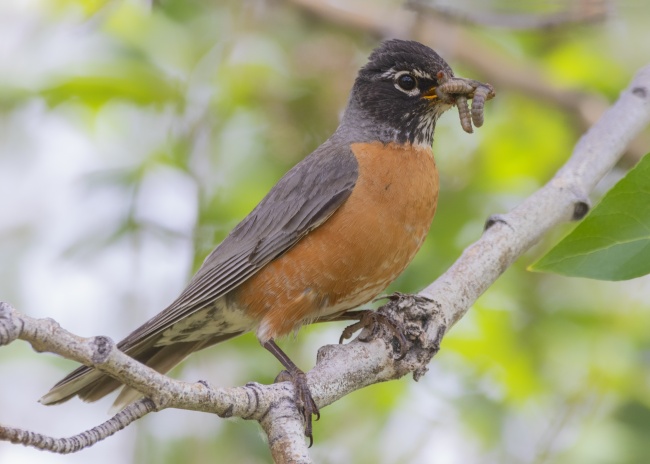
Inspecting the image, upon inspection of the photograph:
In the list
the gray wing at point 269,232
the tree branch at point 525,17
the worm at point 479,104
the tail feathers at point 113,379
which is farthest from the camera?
the tree branch at point 525,17

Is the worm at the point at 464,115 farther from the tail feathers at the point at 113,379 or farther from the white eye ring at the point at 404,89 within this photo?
the tail feathers at the point at 113,379

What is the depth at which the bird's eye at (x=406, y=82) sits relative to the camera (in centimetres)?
432

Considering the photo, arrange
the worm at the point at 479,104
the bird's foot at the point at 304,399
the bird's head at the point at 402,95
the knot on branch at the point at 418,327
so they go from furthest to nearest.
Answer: the bird's head at the point at 402,95 < the worm at the point at 479,104 < the knot on branch at the point at 418,327 < the bird's foot at the point at 304,399

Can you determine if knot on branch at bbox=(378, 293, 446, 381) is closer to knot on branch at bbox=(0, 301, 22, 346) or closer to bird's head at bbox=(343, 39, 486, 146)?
bird's head at bbox=(343, 39, 486, 146)

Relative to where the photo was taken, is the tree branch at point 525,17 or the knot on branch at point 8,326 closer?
the knot on branch at point 8,326

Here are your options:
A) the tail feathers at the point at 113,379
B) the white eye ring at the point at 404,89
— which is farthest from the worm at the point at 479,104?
the tail feathers at the point at 113,379

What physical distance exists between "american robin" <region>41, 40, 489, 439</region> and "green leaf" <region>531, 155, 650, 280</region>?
5.22 ft

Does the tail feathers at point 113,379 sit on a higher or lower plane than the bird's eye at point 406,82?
lower

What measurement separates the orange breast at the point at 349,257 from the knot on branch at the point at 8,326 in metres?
1.96

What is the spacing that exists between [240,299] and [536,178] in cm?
222

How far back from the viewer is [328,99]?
4.96 meters

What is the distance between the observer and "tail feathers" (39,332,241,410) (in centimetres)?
365

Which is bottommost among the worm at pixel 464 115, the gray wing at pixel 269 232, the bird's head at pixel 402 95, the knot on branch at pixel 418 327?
the knot on branch at pixel 418 327

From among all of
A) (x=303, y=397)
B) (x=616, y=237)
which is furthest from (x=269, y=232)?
(x=616, y=237)
